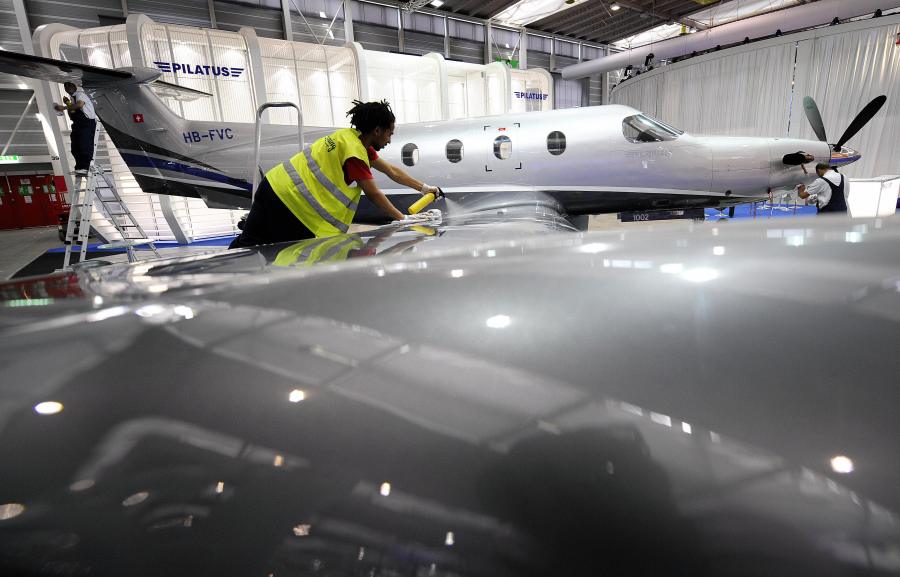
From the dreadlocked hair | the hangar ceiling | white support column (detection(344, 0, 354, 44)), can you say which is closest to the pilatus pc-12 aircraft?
the dreadlocked hair

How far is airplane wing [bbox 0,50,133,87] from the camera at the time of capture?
10.7ft

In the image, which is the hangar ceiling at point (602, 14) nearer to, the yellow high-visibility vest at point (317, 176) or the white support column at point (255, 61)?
the white support column at point (255, 61)

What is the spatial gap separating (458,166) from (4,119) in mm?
17260

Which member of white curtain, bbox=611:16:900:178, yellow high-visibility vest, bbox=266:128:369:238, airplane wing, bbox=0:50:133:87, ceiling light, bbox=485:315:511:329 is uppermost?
white curtain, bbox=611:16:900:178

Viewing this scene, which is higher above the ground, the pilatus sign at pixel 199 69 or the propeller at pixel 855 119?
the pilatus sign at pixel 199 69

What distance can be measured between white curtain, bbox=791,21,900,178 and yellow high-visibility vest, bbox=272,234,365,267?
15.8m

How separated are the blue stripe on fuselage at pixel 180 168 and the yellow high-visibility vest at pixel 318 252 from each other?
4.62m

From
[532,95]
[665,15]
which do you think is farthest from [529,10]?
[665,15]

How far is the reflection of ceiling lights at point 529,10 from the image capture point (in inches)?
588

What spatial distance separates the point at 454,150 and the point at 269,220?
276cm

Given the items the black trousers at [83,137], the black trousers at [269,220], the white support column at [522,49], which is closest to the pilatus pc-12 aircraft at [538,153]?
the black trousers at [83,137]

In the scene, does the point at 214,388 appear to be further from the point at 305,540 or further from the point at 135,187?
the point at 135,187

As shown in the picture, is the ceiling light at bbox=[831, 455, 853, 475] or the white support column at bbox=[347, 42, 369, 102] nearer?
the ceiling light at bbox=[831, 455, 853, 475]

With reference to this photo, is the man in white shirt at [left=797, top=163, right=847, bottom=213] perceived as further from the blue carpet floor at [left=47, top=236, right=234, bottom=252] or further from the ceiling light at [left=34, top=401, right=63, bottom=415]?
the blue carpet floor at [left=47, top=236, right=234, bottom=252]
